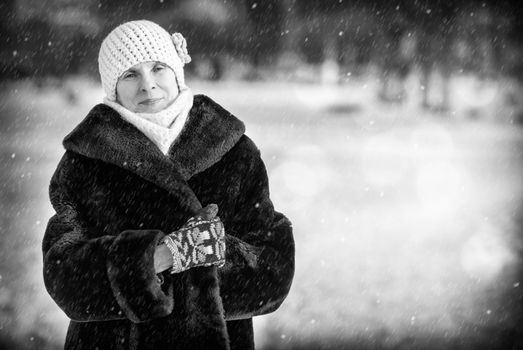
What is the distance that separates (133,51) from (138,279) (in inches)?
19.7

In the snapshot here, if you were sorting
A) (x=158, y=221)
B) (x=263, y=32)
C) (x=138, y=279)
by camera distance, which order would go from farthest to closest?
(x=263, y=32) → (x=158, y=221) → (x=138, y=279)

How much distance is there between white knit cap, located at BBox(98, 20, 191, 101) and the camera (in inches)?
58.6

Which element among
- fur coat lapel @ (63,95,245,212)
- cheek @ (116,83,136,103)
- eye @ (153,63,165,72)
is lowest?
fur coat lapel @ (63,95,245,212)

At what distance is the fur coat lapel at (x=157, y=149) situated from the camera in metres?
1.44

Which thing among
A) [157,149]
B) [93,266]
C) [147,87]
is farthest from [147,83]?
[93,266]

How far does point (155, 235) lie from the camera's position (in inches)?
53.6

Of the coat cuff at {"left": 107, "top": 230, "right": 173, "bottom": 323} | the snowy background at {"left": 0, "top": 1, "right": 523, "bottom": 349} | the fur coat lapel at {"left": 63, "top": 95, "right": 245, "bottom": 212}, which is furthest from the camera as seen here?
the snowy background at {"left": 0, "top": 1, "right": 523, "bottom": 349}

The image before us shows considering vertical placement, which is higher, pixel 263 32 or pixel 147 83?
pixel 263 32

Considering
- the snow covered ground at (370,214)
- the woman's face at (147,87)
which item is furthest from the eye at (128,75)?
the snow covered ground at (370,214)

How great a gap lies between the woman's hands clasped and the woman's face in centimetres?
29

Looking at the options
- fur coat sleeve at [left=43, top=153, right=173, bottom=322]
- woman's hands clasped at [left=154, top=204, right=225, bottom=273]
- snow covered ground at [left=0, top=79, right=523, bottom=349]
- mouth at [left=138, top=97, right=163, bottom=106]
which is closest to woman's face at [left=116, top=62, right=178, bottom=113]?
mouth at [left=138, top=97, right=163, bottom=106]

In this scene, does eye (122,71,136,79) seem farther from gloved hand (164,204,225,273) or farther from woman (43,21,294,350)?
gloved hand (164,204,225,273)

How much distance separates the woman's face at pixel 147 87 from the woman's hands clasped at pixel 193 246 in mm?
288

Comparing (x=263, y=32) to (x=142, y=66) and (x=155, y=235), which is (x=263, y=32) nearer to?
(x=142, y=66)
